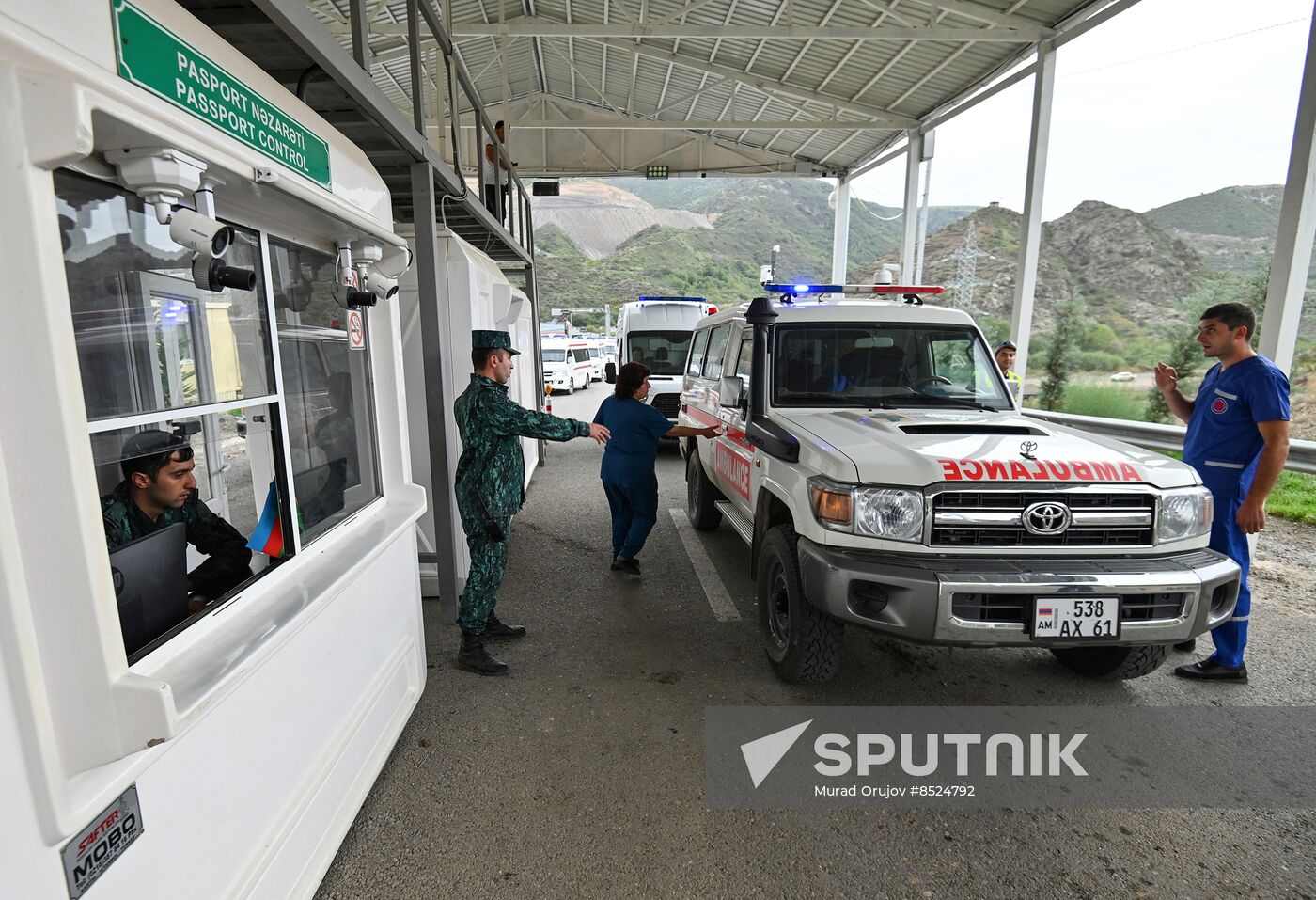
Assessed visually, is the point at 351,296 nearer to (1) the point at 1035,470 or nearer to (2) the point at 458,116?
(1) the point at 1035,470

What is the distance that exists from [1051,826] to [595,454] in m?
8.48

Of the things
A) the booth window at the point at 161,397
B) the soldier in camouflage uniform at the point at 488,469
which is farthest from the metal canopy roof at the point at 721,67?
the booth window at the point at 161,397

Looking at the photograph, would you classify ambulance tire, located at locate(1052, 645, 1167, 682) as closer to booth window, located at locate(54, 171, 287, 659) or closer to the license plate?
the license plate

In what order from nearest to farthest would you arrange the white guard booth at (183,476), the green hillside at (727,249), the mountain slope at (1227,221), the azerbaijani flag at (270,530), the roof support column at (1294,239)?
the white guard booth at (183,476)
the azerbaijani flag at (270,530)
the roof support column at (1294,239)
the mountain slope at (1227,221)
the green hillside at (727,249)

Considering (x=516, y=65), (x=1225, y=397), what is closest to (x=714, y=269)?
(x=516, y=65)

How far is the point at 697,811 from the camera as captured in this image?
2664 mm

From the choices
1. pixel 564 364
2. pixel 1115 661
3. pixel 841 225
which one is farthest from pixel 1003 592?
pixel 564 364

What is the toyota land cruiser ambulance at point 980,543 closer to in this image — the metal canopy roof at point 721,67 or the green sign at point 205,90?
the green sign at point 205,90

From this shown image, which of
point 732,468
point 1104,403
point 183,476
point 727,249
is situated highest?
point 727,249

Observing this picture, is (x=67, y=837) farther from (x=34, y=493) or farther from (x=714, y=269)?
(x=714, y=269)

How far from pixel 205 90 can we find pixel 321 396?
1207 mm

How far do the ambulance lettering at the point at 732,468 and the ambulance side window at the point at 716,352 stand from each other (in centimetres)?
66

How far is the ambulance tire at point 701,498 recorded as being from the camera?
6.23 metres

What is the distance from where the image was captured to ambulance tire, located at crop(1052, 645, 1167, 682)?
134 inches
